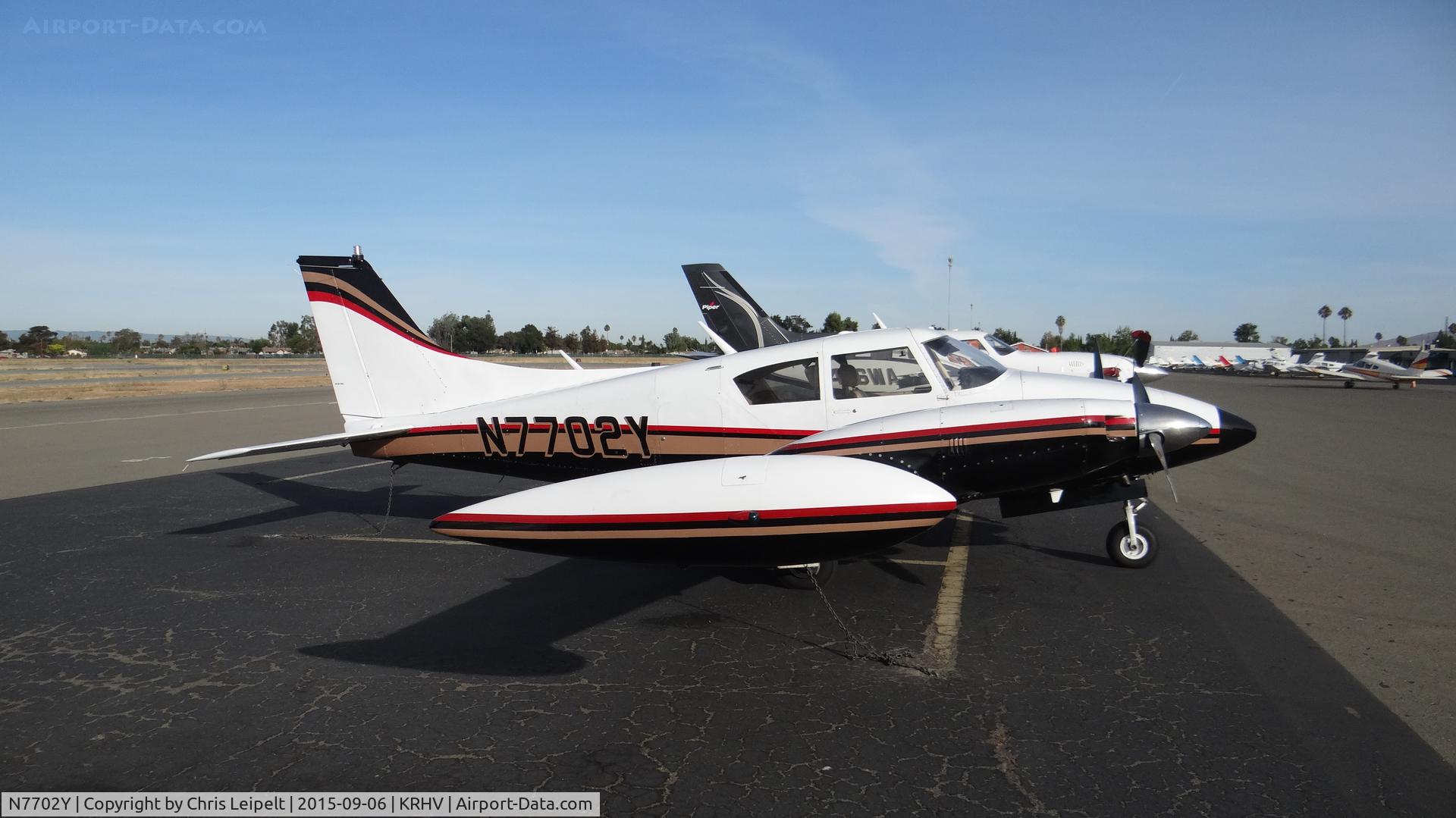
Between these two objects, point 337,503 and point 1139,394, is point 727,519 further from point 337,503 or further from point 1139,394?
point 337,503

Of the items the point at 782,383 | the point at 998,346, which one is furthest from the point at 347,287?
the point at 998,346

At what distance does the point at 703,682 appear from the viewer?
4.68 metres

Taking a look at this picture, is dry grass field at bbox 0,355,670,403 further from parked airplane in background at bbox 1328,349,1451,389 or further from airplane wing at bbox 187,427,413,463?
parked airplane in background at bbox 1328,349,1451,389

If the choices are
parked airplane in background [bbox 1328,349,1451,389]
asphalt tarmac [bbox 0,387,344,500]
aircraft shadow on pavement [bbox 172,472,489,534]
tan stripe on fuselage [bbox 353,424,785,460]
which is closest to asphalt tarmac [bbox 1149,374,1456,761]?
tan stripe on fuselage [bbox 353,424,785,460]

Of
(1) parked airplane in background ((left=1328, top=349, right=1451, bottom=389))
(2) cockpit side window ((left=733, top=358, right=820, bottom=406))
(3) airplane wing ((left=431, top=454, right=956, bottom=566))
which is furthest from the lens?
(1) parked airplane in background ((left=1328, top=349, right=1451, bottom=389))

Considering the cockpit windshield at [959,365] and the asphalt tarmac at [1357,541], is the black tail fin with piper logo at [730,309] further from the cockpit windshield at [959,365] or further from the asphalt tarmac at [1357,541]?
the cockpit windshield at [959,365]

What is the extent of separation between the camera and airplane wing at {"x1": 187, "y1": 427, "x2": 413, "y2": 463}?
6.74m

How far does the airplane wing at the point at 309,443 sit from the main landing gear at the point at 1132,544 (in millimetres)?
6785

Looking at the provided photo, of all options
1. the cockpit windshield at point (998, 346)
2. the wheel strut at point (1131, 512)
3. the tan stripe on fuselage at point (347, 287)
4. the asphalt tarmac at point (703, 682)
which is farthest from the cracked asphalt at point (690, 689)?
the cockpit windshield at point (998, 346)

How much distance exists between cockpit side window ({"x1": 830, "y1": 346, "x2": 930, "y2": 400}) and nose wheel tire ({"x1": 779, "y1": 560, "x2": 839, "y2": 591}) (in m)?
1.47

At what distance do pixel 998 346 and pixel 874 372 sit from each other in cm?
1356

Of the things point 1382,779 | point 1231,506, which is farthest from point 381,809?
point 1231,506

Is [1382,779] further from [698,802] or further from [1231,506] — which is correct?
[1231,506]

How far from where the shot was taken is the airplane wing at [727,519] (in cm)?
468
